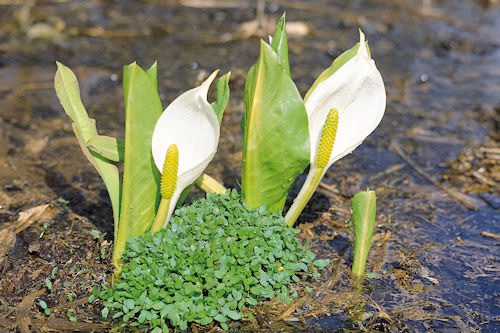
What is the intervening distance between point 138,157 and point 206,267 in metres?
0.47

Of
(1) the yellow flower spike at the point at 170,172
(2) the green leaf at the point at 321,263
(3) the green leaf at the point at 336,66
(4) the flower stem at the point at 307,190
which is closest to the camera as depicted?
(1) the yellow flower spike at the point at 170,172

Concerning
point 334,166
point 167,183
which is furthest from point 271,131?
point 334,166

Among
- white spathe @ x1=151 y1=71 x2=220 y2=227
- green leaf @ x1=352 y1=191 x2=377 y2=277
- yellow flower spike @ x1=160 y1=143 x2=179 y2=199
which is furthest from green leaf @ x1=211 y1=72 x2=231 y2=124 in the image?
green leaf @ x1=352 y1=191 x2=377 y2=277

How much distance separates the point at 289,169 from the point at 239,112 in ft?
6.68

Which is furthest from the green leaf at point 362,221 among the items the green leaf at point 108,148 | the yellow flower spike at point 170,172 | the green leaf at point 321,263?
the green leaf at point 108,148

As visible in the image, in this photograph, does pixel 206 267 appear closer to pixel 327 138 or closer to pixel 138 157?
pixel 138 157

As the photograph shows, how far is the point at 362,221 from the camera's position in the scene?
2.66 m

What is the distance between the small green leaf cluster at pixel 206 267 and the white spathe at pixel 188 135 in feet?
0.79

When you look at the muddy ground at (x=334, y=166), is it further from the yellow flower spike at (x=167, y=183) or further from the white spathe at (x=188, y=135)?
the white spathe at (x=188, y=135)

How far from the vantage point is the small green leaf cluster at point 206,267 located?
8.07 feet

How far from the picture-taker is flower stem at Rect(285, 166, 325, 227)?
2.64 metres

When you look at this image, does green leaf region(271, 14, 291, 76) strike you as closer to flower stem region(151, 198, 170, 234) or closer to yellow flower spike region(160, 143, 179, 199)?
yellow flower spike region(160, 143, 179, 199)

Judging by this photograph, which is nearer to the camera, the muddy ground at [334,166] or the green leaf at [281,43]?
the green leaf at [281,43]

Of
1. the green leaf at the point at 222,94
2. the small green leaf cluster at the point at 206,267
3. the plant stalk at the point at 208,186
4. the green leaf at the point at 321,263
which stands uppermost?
the green leaf at the point at 222,94
